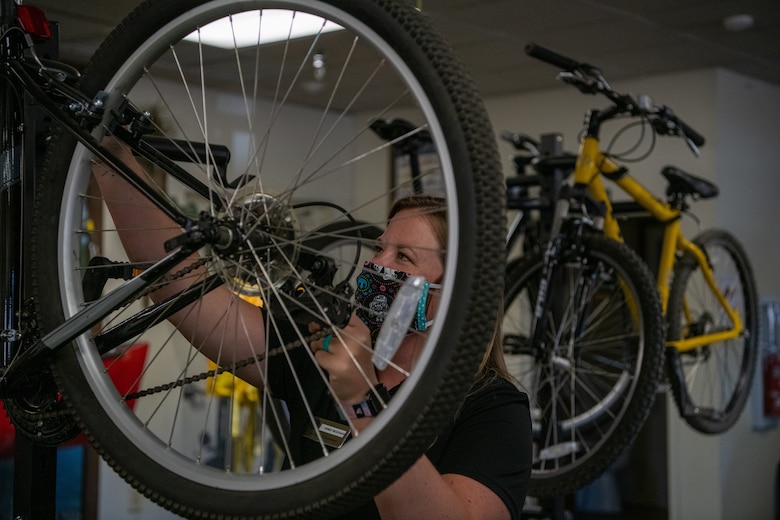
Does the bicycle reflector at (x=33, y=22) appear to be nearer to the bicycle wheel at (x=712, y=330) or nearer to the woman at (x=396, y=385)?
the woman at (x=396, y=385)

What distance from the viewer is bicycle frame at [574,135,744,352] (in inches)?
109

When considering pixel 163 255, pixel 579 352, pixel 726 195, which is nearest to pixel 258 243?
pixel 163 255

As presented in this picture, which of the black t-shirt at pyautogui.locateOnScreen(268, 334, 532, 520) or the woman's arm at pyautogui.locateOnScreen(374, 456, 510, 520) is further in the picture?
the black t-shirt at pyautogui.locateOnScreen(268, 334, 532, 520)

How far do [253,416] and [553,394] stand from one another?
2050 mm

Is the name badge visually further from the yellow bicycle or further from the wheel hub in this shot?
the yellow bicycle

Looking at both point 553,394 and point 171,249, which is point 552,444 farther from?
point 171,249

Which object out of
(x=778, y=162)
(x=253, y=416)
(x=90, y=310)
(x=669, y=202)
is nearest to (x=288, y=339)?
(x=90, y=310)

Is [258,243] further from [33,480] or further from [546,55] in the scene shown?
[546,55]

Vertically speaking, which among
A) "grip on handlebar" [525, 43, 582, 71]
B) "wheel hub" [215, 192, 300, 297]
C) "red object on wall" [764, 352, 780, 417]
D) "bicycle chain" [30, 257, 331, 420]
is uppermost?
"grip on handlebar" [525, 43, 582, 71]

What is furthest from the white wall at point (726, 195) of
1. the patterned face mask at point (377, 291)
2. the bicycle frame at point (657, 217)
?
the patterned face mask at point (377, 291)

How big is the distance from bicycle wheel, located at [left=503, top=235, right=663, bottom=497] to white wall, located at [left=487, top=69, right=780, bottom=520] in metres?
1.47

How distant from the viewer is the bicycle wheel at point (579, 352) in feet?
8.21

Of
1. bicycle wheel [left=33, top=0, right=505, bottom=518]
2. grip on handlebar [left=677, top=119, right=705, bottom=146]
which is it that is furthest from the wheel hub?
grip on handlebar [left=677, top=119, right=705, bottom=146]

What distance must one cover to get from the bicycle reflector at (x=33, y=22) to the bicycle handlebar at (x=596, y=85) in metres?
1.44
